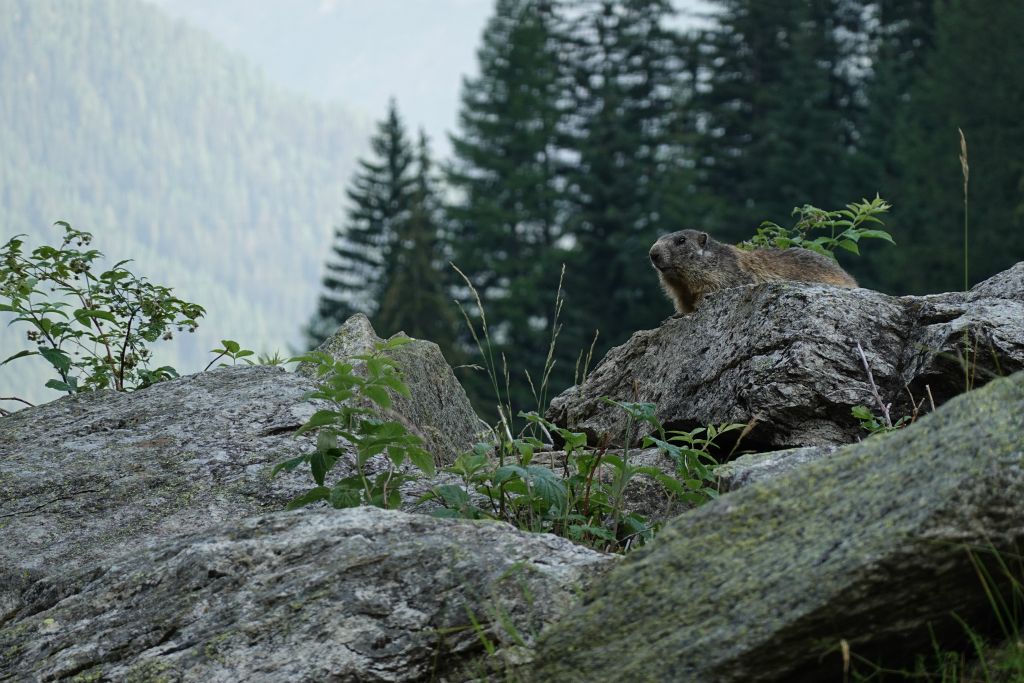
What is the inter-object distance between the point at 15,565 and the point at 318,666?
1793 mm

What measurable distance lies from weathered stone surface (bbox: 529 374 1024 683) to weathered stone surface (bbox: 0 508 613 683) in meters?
0.32

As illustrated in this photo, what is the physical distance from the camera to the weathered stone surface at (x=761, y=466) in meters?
4.52

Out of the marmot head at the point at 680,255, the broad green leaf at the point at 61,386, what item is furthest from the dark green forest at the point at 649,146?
the broad green leaf at the point at 61,386

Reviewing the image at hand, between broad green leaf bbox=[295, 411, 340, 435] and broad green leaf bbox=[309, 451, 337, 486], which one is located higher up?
broad green leaf bbox=[295, 411, 340, 435]

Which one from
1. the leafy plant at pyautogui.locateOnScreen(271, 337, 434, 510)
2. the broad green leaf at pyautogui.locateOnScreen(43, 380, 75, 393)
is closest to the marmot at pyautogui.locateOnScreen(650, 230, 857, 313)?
the broad green leaf at pyautogui.locateOnScreen(43, 380, 75, 393)

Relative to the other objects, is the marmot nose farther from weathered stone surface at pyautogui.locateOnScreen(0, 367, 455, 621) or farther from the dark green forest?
the dark green forest

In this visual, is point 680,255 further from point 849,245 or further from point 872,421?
point 872,421

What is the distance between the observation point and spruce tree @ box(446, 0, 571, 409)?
60.1 m

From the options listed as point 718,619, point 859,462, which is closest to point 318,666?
point 718,619

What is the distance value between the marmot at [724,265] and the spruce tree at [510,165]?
48422mm

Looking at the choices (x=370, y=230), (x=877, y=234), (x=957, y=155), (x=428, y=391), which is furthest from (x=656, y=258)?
(x=370, y=230)

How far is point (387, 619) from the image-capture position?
11.6 feet

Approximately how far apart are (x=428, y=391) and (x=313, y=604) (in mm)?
3590

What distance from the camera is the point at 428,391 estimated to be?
23.5 ft
